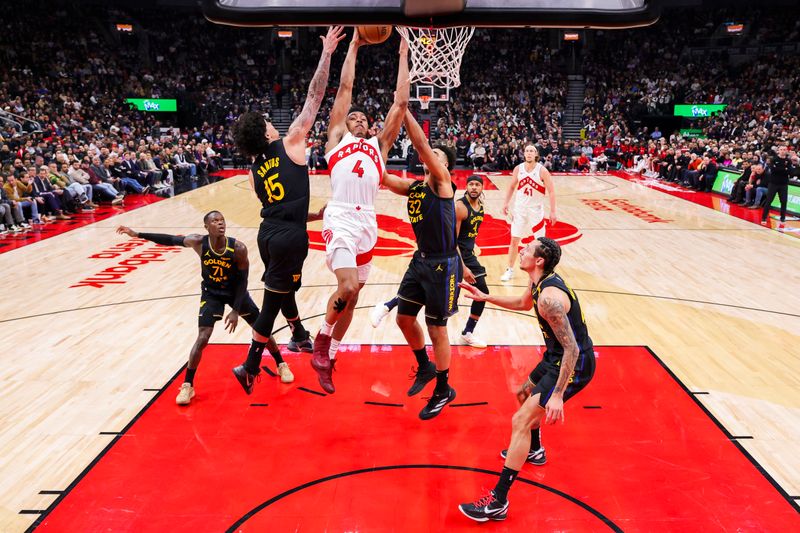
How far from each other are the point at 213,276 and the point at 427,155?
2065mm

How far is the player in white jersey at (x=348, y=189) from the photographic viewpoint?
441 centimetres

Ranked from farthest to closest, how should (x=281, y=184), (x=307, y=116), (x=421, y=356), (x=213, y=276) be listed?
1. (x=213, y=276)
2. (x=421, y=356)
3. (x=281, y=184)
4. (x=307, y=116)

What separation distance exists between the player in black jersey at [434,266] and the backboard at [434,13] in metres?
2.07

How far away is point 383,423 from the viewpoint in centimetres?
480

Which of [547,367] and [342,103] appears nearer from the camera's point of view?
[547,367]

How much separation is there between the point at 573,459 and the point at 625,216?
11.1 meters

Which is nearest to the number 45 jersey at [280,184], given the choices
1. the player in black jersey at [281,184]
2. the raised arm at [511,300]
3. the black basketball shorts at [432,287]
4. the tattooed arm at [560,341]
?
the player in black jersey at [281,184]

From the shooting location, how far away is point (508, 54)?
3269 centimetres

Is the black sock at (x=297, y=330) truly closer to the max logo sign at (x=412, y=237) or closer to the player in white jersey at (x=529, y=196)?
the player in white jersey at (x=529, y=196)

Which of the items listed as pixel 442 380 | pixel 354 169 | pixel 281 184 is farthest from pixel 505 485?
pixel 281 184

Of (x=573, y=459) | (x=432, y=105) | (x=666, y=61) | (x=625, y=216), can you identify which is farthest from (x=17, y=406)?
(x=666, y=61)

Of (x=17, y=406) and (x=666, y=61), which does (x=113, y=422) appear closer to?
(x=17, y=406)

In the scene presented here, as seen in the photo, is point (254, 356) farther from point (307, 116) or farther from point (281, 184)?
point (307, 116)

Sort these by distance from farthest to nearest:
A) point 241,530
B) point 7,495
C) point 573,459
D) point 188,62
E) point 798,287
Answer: point 188,62 < point 798,287 < point 573,459 < point 7,495 < point 241,530
